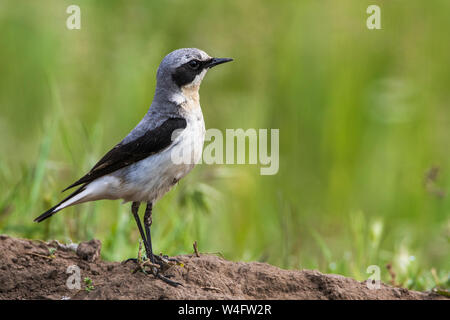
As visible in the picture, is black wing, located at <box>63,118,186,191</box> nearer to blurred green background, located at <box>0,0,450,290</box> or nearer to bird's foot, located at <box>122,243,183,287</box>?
bird's foot, located at <box>122,243,183,287</box>

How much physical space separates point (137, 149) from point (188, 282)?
4.05 feet

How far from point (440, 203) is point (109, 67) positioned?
4921mm

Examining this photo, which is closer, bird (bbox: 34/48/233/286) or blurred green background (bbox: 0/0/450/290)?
bird (bbox: 34/48/233/286)

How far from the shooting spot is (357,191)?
10328 mm

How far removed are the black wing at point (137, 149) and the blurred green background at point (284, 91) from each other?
11.2ft

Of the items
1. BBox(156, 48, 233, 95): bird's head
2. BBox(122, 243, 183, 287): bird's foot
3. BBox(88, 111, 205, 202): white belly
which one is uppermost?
BBox(156, 48, 233, 95): bird's head

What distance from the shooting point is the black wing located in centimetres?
563

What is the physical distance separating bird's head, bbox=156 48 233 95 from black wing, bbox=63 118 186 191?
450 mm

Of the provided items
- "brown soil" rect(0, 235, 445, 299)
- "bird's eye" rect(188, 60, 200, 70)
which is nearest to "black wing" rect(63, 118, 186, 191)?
"bird's eye" rect(188, 60, 200, 70)

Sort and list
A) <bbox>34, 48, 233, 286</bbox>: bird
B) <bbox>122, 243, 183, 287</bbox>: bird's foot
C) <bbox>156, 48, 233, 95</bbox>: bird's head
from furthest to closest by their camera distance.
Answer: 1. <bbox>156, 48, 233, 95</bbox>: bird's head
2. <bbox>34, 48, 233, 286</bbox>: bird
3. <bbox>122, 243, 183, 287</bbox>: bird's foot

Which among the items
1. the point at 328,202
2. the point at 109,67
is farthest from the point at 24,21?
the point at 328,202

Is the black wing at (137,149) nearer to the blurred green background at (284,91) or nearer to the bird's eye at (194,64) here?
the bird's eye at (194,64)

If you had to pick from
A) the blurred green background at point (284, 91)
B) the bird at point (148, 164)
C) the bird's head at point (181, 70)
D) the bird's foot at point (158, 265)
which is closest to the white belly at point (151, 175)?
the bird at point (148, 164)

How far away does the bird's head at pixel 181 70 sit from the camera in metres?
6.03
